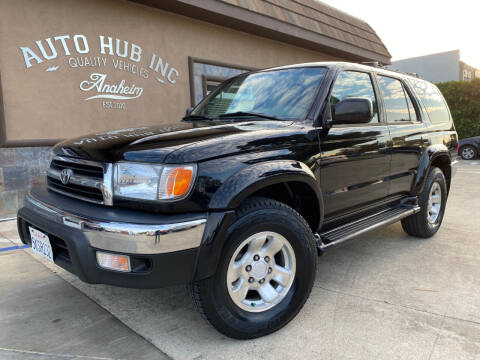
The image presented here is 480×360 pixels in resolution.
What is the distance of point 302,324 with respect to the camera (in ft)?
8.02

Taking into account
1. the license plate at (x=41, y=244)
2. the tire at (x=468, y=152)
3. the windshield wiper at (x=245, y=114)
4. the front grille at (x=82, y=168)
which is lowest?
the tire at (x=468, y=152)

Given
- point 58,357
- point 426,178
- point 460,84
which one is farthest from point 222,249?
point 460,84

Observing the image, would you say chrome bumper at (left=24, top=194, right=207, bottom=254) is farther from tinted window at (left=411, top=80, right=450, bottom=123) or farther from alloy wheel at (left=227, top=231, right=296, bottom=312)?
tinted window at (left=411, top=80, right=450, bottom=123)

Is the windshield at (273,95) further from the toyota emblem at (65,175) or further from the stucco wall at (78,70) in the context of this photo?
the stucco wall at (78,70)

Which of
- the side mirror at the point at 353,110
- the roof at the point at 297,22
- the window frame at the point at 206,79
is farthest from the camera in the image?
the window frame at the point at 206,79

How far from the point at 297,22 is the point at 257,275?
854 centimetres

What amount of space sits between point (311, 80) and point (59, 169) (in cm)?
201

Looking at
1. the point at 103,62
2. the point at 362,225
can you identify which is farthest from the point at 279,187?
the point at 103,62

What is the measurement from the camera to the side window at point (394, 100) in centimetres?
359

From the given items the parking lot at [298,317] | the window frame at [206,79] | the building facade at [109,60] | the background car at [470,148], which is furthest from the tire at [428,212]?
the background car at [470,148]

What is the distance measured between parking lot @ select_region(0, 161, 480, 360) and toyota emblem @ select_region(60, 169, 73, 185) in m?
0.95

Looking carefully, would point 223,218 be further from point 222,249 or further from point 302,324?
point 302,324

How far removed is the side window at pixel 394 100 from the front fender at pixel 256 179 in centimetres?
156

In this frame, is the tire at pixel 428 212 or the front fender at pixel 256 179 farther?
the tire at pixel 428 212
